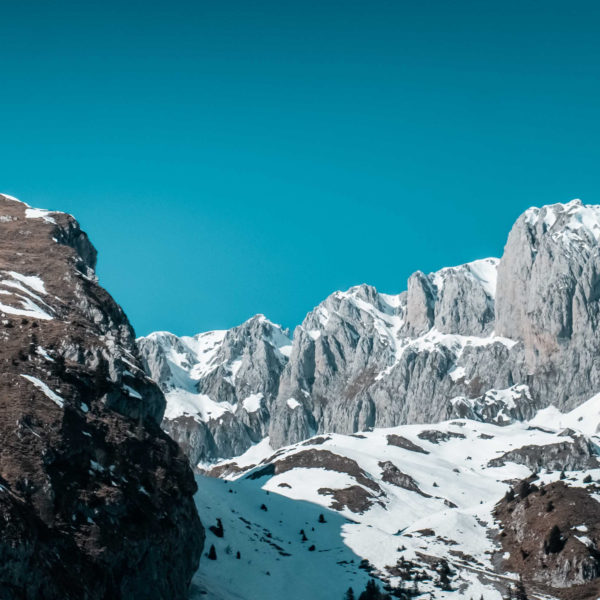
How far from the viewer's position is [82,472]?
52844 mm

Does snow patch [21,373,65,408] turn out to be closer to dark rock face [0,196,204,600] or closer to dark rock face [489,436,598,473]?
dark rock face [0,196,204,600]

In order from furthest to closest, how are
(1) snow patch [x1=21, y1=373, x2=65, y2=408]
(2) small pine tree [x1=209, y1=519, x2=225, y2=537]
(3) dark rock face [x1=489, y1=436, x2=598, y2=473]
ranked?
(3) dark rock face [x1=489, y1=436, x2=598, y2=473] < (2) small pine tree [x1=209, y1=519, x2=225, y2=537] < (1) snow patch [x1=21, y1=373, x2=65, y2=408]

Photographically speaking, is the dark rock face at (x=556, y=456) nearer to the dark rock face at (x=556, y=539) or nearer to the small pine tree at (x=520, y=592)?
the dark rock face at (x=556, y=539)

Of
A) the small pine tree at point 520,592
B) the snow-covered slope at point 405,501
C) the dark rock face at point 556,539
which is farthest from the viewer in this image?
the snow-covered slope at point 405,501

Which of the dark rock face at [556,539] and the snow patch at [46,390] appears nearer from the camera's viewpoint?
the snow patch at [46,390]

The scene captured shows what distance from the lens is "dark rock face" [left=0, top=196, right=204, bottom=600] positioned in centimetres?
4378

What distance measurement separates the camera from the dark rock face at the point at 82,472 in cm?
4378

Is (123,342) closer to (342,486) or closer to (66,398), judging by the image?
(66,398)

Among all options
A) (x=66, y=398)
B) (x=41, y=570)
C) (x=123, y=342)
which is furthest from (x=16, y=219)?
(x=41, y=570)

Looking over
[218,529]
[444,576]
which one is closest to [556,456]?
[444,576]

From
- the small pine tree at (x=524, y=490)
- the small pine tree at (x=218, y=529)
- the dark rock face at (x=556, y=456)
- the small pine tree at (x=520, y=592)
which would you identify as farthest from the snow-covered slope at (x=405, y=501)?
the small pine tree at (x=524, y=490)

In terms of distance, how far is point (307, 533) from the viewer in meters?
101

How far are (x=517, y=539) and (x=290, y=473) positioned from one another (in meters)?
62.9

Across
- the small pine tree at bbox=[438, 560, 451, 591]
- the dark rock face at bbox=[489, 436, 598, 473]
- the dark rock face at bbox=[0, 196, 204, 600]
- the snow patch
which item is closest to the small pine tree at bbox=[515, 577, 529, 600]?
the small pine tree at bbox=[438, 560, 451, 591]
